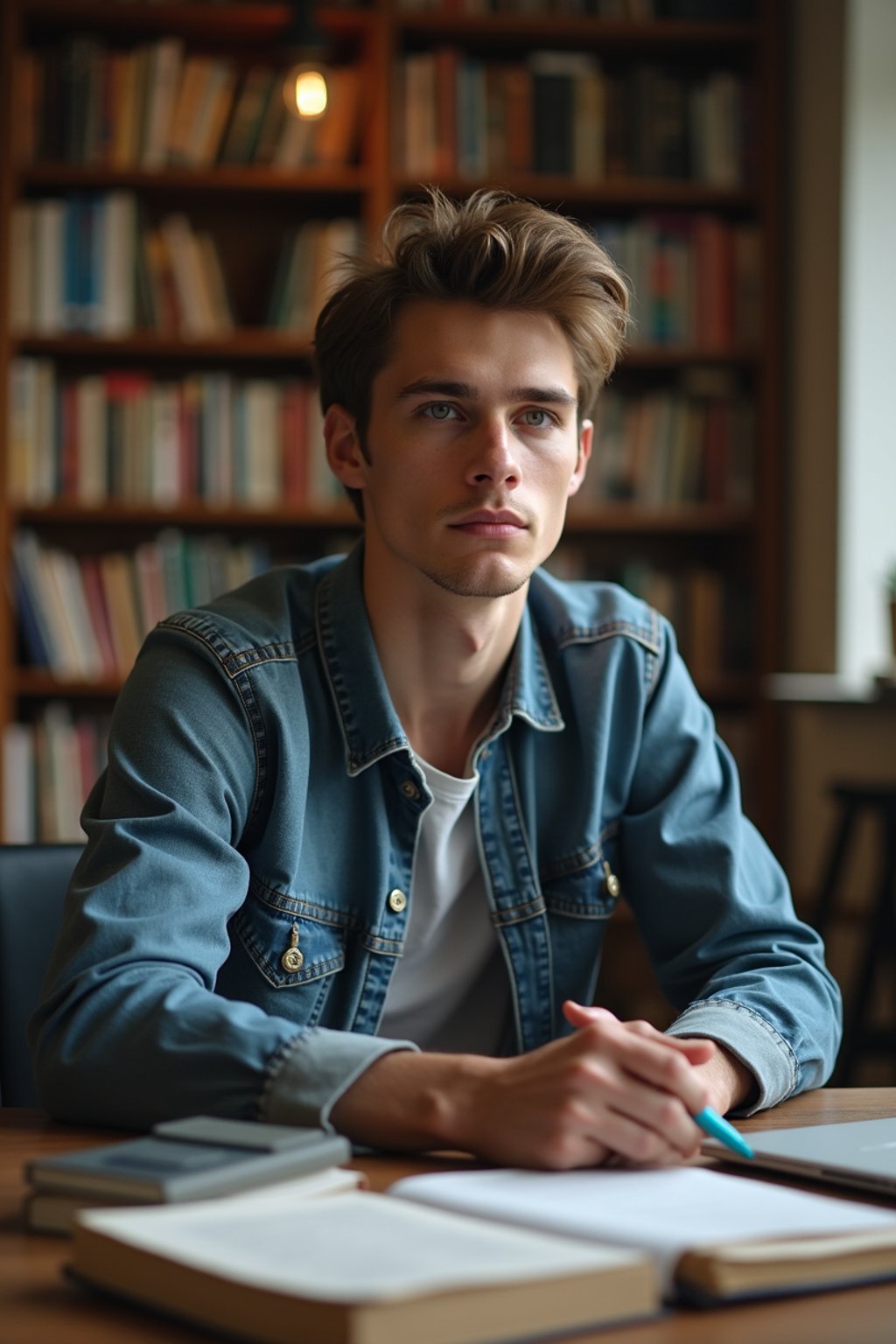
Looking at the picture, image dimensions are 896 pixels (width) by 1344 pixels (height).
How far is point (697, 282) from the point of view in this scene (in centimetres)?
411

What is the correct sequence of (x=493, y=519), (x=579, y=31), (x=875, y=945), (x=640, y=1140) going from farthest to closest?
1. (x=579, y=31)
2. (x=875, y=945)
3. (x=493, y=519)
4. (x=640, y=1140)

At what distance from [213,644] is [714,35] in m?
3.14


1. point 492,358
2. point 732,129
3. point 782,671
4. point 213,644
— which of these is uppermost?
point 732,129

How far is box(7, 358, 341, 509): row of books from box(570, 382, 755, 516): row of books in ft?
2.25

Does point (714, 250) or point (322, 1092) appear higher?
point (714, 250)

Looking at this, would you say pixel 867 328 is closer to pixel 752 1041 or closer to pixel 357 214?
pixel 357 214

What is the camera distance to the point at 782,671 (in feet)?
13.6

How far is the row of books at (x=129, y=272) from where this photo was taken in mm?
3842

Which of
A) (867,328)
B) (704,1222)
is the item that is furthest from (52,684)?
(704,1222)

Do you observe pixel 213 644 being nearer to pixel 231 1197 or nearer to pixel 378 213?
pixel 231 1197

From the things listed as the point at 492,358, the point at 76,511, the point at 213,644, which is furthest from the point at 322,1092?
the point at 76,511

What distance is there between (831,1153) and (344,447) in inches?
40.1

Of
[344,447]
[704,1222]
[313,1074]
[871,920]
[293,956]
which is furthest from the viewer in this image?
[871,920]

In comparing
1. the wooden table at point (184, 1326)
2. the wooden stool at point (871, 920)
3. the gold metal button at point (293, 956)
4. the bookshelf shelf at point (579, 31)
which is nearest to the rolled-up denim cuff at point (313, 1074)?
the wooden table at point (184, 1326)
